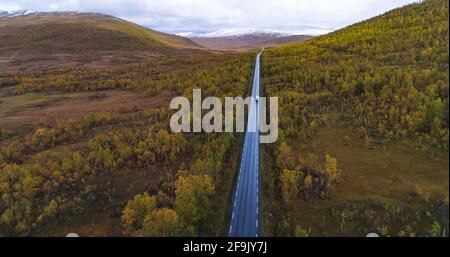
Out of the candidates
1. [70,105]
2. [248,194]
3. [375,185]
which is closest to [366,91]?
[375,185]

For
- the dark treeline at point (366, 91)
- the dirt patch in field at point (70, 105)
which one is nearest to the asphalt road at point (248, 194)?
the dark treeline at point (366, 91)

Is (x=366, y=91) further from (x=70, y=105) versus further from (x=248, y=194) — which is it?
(x=70, y=105)

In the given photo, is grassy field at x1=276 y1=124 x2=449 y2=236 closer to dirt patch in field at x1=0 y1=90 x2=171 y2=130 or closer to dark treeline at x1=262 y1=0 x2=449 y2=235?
dark treeline at x1=262 y1=0 x2=449 y2=235

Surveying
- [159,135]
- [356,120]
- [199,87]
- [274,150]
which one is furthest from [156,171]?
[199,87]

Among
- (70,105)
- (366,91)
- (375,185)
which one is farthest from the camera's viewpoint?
(70,105)

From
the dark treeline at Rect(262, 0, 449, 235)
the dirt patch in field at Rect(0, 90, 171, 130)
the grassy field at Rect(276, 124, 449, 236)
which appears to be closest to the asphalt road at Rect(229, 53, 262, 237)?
the dark treeline at Rect(262, 0, 449, 235)

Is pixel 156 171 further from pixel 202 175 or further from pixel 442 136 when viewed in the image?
pixel 442 136
